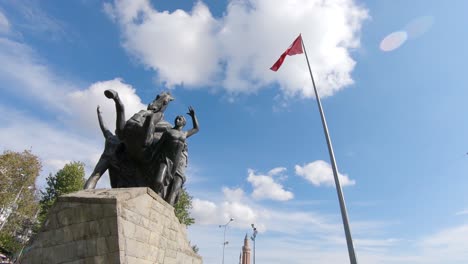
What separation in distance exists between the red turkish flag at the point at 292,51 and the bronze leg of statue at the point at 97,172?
31.6 feet

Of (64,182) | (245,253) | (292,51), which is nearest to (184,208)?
(64,182)

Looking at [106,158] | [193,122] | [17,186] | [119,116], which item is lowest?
[106,158]

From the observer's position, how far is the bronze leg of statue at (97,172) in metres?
6.53

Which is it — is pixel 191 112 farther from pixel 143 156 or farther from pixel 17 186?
pixel 17 186

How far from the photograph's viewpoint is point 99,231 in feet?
14.9

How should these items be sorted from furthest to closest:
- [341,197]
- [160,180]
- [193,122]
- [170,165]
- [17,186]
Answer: [17,186] → [341,197] → [193,122] → [170,165] → [160,180]

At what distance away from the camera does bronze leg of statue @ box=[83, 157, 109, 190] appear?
6.53m

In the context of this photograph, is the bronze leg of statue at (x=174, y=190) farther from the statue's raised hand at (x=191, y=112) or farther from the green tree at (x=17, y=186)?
the green tree at (x=17, y=186)

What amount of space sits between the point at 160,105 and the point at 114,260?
4.42 m

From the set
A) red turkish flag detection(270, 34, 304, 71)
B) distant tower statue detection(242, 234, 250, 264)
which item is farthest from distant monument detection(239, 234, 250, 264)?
red turkish flag detection(270, 34, 304, 71)

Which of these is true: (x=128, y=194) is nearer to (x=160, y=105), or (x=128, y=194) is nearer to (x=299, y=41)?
(x=160, y=105)

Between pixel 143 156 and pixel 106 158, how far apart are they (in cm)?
81

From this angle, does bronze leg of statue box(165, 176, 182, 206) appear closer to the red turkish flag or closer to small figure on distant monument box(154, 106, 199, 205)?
small figure on distant monument box(154, 106, 199, 205)

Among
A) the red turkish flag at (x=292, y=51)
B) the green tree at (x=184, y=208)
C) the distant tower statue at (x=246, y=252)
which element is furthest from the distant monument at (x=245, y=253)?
the red turkish flag at (x=292, y=51)
